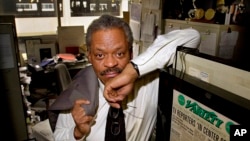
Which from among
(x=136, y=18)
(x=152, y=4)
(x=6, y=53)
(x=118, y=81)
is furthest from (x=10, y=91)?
(x=136, y=18)

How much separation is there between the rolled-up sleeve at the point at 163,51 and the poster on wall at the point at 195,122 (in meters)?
0.23

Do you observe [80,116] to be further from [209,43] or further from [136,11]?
[136,11]

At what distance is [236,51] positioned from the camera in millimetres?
1605

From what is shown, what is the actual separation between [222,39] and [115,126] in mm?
953

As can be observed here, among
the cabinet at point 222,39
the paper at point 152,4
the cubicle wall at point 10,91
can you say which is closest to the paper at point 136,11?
the paper at point 152,4

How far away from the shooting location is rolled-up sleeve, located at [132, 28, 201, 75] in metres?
0.87

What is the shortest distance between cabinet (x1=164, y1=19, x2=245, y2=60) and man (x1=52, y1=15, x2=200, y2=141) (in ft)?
1.92

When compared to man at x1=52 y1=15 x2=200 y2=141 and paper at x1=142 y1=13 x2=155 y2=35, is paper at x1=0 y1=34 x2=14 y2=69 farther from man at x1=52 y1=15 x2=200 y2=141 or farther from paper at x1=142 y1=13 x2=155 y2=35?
paper at x1=142 y1=13 x2=155 y2=35

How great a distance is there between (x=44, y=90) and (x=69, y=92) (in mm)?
2701

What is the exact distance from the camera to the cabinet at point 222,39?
149cm

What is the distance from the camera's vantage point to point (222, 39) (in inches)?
59.0

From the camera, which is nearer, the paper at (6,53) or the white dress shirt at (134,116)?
the white dress shirt at (134,116)

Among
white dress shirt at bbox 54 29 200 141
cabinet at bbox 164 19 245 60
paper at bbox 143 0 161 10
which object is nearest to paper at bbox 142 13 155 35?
paper at bbox 143 0 161 10

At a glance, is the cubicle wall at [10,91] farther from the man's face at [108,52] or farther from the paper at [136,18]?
the paper at [136,18]
